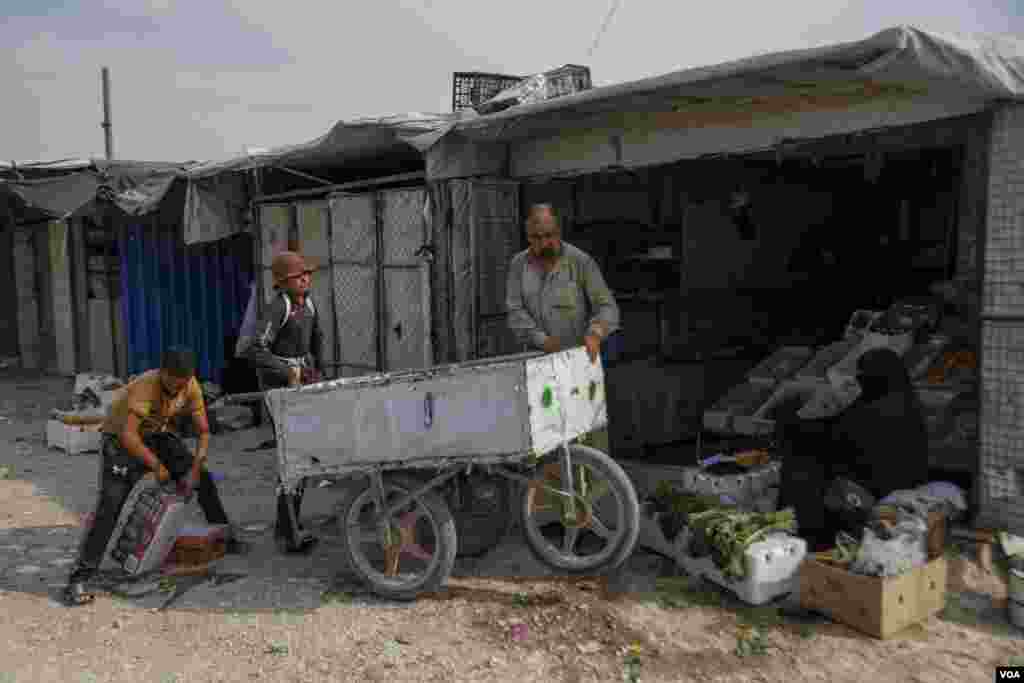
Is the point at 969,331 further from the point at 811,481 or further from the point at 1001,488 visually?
the point at 811,481

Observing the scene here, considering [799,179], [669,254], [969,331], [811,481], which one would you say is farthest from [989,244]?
[799,179]

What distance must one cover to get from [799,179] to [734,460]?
486 centimetres

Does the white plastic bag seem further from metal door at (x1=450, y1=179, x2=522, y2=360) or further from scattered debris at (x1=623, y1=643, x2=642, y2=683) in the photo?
metal door at (x1=450, y1=179, x2=522, y2=360)

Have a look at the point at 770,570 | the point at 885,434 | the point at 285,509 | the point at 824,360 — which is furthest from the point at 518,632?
the point at 824,360

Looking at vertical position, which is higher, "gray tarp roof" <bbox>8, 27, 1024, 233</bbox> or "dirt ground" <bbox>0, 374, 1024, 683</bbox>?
"gray tarp roof" <bbox>8, 27, 1024, 233</bbox>

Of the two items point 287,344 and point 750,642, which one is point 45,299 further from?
point 750,642

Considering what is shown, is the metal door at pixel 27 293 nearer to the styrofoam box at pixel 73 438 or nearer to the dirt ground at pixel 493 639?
the styrofoam box at pixel 73 438

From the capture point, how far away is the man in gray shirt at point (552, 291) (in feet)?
18.1

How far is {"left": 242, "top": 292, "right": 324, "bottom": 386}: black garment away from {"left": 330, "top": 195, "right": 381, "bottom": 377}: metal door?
2.40 m

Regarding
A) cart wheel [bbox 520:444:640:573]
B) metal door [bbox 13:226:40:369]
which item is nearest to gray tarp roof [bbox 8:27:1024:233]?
cart wheel [bbox 520:444:640:573]

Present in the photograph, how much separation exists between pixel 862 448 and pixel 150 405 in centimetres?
411

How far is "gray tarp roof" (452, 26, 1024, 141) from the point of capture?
427cm

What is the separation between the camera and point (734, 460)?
5574 mm

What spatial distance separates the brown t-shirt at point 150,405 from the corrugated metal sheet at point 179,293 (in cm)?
707
